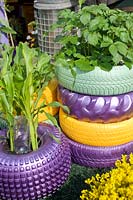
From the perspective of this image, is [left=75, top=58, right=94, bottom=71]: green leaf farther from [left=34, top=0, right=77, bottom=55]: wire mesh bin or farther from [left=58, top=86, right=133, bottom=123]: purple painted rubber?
[left=34, top=0, right=77, bottom=55]: wire mesh bin

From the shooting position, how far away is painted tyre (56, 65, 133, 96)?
212 cm

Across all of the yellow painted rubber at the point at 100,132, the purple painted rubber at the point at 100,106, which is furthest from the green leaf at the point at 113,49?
the yellow painted rubber at the point at 100,132

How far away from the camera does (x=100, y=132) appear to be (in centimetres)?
223

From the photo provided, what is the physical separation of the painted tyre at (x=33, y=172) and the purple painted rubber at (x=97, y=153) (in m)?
0.22

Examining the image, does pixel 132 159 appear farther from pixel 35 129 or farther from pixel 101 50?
pixel 101 50

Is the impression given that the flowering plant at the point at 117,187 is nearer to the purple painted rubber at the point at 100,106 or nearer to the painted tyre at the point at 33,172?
the painted tyre at the point at 33,172

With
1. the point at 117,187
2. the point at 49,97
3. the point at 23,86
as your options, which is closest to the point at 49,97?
the point at 49,97

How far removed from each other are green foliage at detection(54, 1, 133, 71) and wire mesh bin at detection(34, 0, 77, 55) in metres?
1.23

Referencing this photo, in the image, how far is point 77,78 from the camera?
2.17m

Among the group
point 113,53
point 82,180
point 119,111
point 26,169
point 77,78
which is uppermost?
point 113,53

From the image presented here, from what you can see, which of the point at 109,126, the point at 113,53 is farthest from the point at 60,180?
the point at 113,53

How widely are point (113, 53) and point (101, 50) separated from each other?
229 mm

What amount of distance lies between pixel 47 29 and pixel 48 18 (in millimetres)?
115

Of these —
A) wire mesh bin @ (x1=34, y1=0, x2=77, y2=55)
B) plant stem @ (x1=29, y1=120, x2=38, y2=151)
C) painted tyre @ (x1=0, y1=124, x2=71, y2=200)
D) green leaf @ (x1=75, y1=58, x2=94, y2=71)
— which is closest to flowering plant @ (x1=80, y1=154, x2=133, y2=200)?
painted tyre @ (x1=0, y1=124, x2=71, y2=200)
